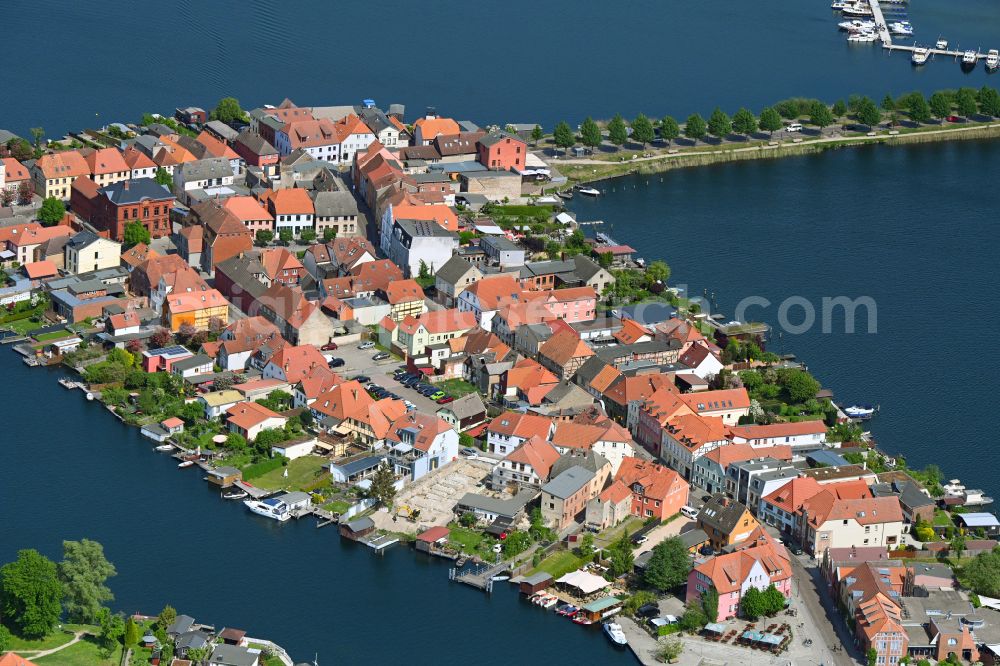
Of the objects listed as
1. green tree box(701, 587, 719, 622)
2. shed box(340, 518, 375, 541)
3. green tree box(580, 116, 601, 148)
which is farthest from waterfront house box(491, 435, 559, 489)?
green tree box(580, 116, 601, 148)

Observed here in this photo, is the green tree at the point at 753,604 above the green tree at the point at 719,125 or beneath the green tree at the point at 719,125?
beneath

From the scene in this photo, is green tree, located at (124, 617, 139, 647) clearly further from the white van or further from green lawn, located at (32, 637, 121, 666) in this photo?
the white van

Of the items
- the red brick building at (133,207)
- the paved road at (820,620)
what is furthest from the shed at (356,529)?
the red brick building at (133,207)

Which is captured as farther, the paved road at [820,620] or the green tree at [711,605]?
the green tree at [711,605]

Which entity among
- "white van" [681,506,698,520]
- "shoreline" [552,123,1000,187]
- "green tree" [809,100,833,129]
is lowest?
"white van" [681,506,698,520]

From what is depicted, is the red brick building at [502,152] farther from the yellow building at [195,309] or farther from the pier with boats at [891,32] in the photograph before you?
the pier with boats at [891,32]

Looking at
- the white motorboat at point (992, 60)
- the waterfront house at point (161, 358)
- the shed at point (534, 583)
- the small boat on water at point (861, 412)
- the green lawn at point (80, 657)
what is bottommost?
the green lawn at point (80, 657)

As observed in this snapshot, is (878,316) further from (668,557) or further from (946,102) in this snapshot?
(946,102)
